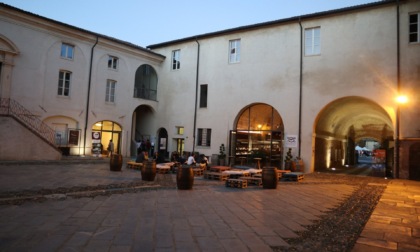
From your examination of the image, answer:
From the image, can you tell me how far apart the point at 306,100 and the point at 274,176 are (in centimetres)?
879

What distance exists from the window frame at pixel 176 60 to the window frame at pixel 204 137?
6.03 metres

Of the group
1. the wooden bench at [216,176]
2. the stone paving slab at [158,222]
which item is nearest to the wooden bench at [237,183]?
the stone paving slab at [158,222]

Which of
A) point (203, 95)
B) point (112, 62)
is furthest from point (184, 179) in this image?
point (112, 62)

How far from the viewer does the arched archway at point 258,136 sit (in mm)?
19344

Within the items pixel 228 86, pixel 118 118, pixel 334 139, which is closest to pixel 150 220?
pixel 228 86

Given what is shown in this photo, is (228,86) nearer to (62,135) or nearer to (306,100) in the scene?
(306,100)

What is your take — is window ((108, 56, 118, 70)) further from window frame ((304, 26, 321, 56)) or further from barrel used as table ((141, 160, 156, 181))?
window frame ((304, 26, 321, 56))

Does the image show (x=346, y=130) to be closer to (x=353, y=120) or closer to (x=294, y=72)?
(x=353, y=120)

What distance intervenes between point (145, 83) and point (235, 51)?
8.67 metres

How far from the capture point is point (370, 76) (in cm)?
1612

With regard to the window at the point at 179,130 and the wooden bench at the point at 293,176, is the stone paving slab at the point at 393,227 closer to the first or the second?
the wooden bench at the point at 293,176

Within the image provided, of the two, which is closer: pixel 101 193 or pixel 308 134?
pixel 101 193

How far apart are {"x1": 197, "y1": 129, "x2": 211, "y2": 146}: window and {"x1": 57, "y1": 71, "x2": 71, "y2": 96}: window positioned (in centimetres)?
990

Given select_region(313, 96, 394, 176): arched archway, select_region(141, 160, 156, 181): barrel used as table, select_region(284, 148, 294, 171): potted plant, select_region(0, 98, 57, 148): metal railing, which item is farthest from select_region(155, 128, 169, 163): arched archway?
select_region(141, 160, 156, 181): barrel used as table
